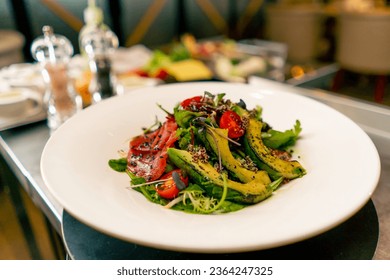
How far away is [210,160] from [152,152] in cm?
18

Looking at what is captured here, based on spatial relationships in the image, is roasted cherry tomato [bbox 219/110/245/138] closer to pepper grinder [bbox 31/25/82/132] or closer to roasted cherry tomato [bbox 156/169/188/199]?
roasted cherry tomato [bbox 156/169/188/199]

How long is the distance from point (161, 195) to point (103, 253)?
20 centimetres

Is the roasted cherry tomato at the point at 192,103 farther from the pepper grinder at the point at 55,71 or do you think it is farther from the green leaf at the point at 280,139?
the pepper grinder at the point at 55,71

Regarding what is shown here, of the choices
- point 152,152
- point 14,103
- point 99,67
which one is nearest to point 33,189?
point 152,152

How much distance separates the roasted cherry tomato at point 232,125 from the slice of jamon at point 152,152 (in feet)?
0.47

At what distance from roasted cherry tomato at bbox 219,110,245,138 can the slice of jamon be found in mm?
142

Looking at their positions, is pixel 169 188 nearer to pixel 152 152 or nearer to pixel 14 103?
pixel 152 152

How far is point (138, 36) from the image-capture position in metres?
→ 5.44

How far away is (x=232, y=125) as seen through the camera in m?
1.00

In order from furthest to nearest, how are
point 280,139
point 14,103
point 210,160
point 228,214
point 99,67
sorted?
point 99,67 → point 14,103 → point 280,139 → point 210,160 → point 228,214

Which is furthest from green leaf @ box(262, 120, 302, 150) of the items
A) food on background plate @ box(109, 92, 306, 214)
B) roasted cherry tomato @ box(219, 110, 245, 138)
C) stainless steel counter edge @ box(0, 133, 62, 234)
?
stainless steel counter edge @ box(0, 133, 62, 234)

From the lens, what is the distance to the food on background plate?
89 centimetres
